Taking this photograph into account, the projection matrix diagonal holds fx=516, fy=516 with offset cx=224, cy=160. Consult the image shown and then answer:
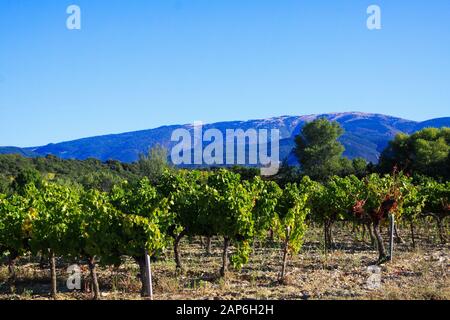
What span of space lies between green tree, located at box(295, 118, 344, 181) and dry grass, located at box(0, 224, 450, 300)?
44561mm

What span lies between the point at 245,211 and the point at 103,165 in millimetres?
79919

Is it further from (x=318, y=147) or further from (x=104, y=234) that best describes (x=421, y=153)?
(x=104, y=234)

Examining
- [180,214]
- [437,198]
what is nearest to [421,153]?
[437,198]

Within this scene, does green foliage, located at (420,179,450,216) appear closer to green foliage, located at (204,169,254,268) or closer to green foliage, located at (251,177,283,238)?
green foliage, located at (251,177,283,238)

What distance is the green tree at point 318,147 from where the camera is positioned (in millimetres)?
66562

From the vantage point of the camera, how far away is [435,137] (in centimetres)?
5547

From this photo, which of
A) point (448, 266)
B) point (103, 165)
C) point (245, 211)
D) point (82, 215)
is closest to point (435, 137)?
point (448, 266)

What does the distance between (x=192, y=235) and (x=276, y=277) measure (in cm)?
353

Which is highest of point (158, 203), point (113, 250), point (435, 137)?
point (435, 137)

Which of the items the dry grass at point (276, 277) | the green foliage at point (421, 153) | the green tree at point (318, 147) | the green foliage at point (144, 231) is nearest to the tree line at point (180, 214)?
the green foliage at point (144, 231)

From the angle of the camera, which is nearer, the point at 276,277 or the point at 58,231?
the point at 58,231

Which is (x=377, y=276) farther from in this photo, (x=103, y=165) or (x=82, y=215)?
(x=103, y=165)

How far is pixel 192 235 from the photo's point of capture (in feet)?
58.3
